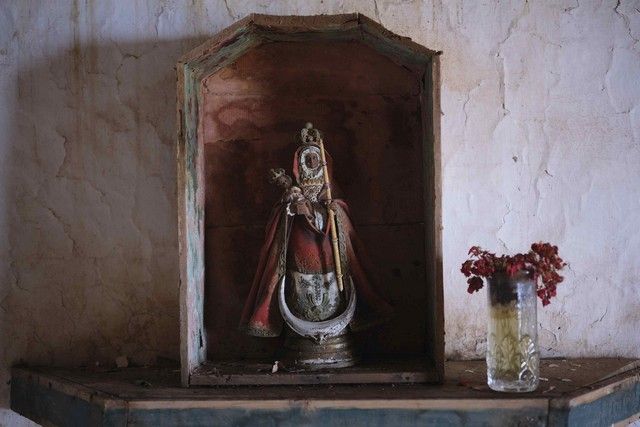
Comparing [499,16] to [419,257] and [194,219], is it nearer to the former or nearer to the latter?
[419,257]

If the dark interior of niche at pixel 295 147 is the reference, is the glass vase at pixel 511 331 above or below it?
below

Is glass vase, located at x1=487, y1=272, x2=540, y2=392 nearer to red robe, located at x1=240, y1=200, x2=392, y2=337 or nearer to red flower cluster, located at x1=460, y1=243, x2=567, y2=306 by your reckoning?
red flower cluster, located at x1=460, y1=243, x2=567, y2=306

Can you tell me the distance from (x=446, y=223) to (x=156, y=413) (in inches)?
30.2

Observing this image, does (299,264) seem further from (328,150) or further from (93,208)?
(93,208)

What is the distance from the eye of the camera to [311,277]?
1.43m

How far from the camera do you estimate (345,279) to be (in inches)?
56.8

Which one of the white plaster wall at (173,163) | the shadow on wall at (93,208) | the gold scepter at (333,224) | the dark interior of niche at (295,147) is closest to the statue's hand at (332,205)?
the gold scepter at (333,224)

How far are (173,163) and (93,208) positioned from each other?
22cm

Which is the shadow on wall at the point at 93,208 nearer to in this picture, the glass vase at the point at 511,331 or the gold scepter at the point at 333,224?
the gold scepter at the point at 333,224

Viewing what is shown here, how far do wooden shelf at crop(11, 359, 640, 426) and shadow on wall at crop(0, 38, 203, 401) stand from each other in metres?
0.26

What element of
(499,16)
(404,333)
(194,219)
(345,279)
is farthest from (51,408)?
(499,16)

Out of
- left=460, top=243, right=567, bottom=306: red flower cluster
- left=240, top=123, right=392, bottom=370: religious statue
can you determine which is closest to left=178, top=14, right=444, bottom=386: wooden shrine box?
left=240, top=123, right=392, bottom=370: religious statue

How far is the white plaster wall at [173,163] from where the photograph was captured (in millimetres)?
1605

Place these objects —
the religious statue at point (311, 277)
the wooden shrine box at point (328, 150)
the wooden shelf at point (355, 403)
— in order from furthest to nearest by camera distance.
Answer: the wooden shrine box at point (328, 150) < the religious statue at point (311, 277) < the wooden shelf at point (355, 403)
